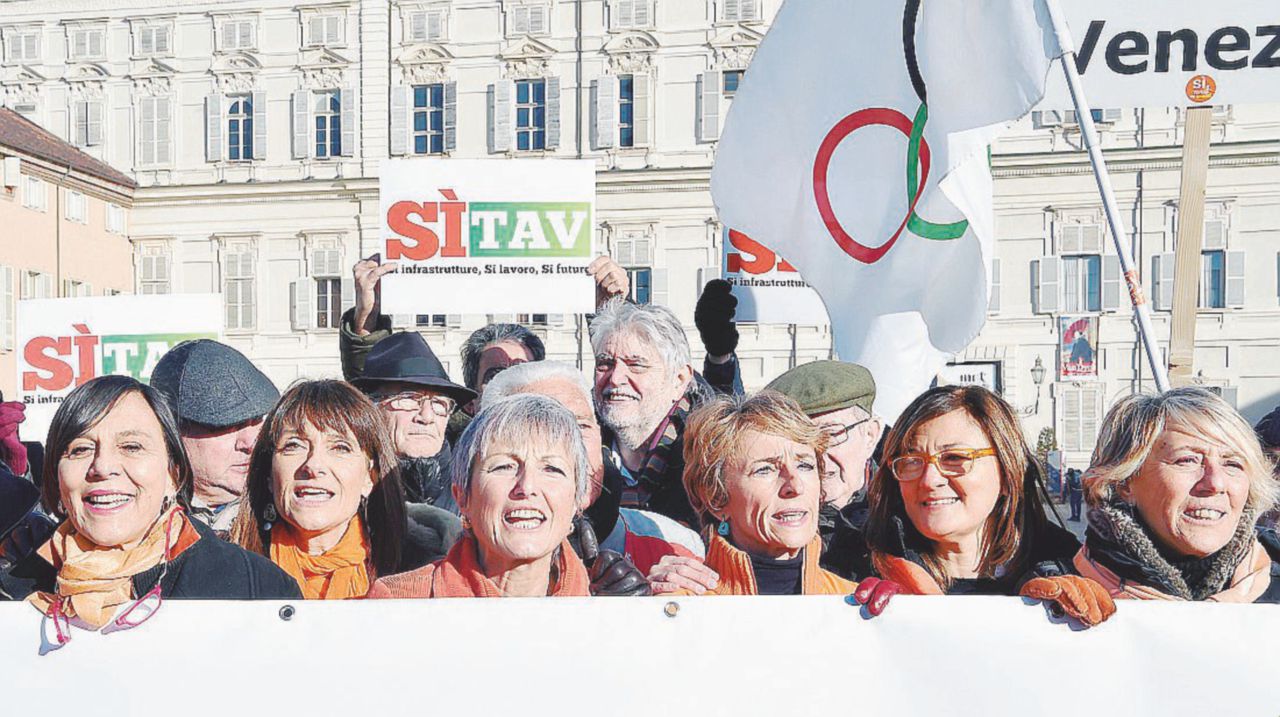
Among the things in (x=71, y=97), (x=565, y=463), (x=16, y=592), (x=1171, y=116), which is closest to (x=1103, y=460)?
(x=565, y=463)

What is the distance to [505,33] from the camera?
110 ft

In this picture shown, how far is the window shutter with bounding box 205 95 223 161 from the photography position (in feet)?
112

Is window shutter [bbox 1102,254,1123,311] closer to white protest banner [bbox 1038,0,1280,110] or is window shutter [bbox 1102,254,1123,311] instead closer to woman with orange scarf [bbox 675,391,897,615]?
white protest banner [bbox 1038,0,1280,110]

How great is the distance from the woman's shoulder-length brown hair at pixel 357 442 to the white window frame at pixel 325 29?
3211 cm

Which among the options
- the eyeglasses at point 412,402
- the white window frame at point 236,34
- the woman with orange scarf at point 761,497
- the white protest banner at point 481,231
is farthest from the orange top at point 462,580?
the white window frame at point 236,34

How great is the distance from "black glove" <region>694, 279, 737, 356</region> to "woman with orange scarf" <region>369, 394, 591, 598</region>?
251 cm

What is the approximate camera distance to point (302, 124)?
33906 millimetres

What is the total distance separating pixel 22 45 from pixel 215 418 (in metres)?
34.7

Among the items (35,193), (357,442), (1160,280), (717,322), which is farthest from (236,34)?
(357,442)

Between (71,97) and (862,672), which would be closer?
(862,672)

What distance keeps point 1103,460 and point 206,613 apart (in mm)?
1941

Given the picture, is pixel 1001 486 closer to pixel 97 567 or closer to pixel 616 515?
pixel 616 515

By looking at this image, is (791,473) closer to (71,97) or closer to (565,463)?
(565,463)

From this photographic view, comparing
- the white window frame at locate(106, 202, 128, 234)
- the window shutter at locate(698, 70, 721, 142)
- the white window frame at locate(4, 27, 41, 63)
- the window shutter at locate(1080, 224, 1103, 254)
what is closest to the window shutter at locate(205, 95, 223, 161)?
the white window frame at locate(106, 202, 128, 234)
